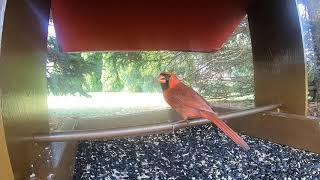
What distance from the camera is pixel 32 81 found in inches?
41.7

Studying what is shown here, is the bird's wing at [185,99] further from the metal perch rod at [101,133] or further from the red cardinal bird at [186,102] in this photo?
the metal perch rod at [101,133]

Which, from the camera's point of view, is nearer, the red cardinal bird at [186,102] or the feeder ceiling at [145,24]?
the red cardinal bird at [186,102]

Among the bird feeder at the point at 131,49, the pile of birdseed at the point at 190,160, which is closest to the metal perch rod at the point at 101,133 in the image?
the bird feeder at the point at 131,49

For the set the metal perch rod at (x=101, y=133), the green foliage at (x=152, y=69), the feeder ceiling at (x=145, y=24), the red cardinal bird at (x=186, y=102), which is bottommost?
the metal perch rod at (x=101, y=133)

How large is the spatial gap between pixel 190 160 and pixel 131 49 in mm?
963

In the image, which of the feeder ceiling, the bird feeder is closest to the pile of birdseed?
the bird feeder

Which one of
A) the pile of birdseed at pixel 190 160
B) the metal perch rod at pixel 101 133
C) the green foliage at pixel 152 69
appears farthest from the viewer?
the green foliage at pixel 152 69

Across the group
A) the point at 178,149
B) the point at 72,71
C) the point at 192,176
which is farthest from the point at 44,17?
the point at 72,71

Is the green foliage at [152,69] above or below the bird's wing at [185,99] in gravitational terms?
above

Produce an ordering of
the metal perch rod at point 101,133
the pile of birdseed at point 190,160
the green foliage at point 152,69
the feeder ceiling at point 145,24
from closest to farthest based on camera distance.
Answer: the metal perch rod at point 101,133
the pile of birdseed at point 190,160
the feeder ceiling at point 145,24
the green foliage at point 152,69

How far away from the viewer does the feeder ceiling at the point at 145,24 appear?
78.3 inches

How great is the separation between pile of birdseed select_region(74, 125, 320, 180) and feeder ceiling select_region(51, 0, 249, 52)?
2.04ft

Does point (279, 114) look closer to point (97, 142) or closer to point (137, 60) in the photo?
point (97, 142)

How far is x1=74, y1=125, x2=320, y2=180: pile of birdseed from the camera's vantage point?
4.39 feet
